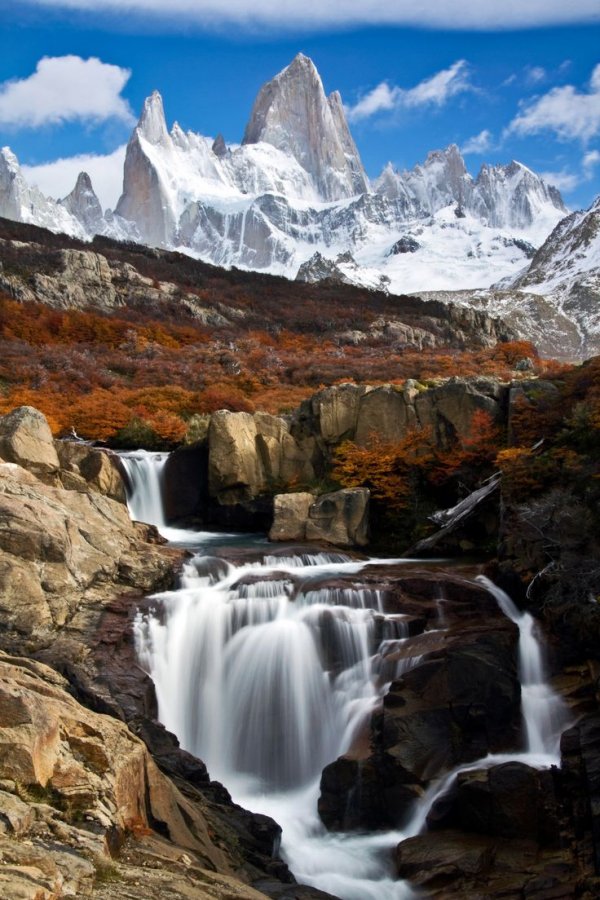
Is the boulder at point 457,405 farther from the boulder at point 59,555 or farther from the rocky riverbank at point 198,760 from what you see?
the boulder at point 59,555

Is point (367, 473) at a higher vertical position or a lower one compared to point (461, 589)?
higher

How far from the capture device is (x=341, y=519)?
21391mm

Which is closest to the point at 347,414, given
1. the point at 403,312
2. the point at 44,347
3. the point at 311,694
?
the point at 311,694

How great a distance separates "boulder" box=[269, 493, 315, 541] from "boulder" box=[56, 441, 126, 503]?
4740 mm

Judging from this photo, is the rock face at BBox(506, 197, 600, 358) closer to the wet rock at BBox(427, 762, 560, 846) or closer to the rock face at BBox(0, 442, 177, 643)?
the rock face at BBox(0, 442, 177, 643)

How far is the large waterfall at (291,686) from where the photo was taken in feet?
35.9

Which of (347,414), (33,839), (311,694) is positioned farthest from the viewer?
(347,414)

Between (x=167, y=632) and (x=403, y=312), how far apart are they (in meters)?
59.4

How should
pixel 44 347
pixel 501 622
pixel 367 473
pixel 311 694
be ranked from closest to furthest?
pixel 311 694, pixel 501 622, pixel 367 473, pixel 44 347

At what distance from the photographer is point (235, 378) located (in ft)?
136

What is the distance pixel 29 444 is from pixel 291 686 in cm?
1003

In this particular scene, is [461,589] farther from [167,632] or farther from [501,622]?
[167,632]

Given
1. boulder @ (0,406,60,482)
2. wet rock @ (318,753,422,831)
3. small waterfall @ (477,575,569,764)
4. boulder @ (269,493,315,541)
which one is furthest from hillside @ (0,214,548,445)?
wet rock @ (318,753,422,831)

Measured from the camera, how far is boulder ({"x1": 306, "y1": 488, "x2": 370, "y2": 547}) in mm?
21156
